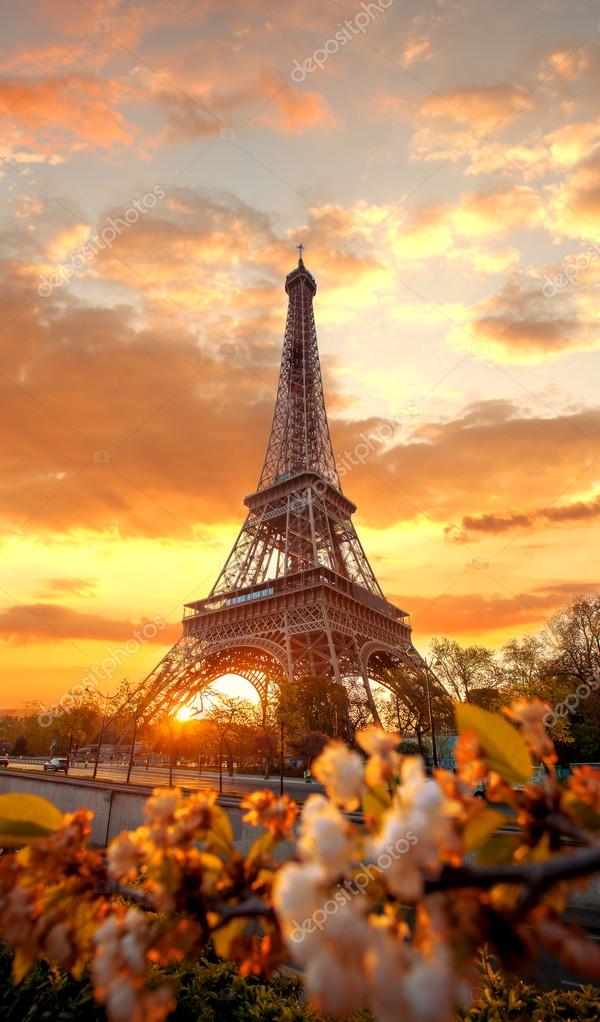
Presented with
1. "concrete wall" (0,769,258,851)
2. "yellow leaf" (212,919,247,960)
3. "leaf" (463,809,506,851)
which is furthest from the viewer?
"concrete wall" (0,769,258,851)

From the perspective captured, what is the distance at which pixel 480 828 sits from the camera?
150cm

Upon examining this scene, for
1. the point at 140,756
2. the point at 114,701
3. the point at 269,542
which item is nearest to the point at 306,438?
the point at 269,542

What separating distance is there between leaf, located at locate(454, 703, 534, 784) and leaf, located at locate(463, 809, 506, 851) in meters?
0.25

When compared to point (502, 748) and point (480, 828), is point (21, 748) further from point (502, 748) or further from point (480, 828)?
point (480, 828)

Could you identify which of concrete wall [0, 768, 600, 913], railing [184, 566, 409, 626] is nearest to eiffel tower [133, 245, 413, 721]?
railing [184, 566, 409, 626]

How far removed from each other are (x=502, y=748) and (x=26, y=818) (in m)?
1.72

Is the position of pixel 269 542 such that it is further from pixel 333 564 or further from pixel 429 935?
pixel 429 935

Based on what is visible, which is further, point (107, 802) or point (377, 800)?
point (107, 802)

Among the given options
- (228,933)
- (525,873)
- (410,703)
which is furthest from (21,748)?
(525,873)

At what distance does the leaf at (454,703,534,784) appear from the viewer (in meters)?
1.76

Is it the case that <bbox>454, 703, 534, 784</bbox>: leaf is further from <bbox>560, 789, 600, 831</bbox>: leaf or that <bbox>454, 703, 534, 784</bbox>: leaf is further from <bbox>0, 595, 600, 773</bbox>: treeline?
<bbox>0, 595, 600, 773</bbox>: treeline

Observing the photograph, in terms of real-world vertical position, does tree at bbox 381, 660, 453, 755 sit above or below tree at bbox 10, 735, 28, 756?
above

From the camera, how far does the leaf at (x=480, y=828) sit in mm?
1499

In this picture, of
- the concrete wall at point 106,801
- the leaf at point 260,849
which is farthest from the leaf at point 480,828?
the concrete wall at point 106,801
